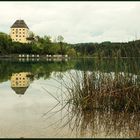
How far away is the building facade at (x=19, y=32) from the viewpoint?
12697 cm

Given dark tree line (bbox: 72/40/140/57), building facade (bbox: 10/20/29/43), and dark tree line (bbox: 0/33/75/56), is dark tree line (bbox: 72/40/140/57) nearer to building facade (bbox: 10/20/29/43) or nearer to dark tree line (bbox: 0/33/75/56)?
dark tree line (bbox: 0/33/75/56)

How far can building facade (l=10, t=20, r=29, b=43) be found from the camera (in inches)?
4999

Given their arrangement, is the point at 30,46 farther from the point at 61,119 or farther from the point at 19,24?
the point at 61,119

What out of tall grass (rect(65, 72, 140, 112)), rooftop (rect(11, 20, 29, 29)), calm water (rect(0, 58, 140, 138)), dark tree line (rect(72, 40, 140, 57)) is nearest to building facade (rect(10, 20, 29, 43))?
rooftop (rect(11, 20, 29, 29))

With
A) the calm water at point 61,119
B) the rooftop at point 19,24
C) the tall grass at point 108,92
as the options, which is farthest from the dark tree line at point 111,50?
the rooftop at point 19,24

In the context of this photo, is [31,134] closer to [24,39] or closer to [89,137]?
[89,137]

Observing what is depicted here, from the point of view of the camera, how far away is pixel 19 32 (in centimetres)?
12838

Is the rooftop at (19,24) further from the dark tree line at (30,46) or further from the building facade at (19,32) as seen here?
the dark tree line at (30,46)

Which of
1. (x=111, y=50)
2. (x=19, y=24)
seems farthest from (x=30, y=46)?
(x=111, y=50)

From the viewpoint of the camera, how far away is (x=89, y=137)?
23.4 ft

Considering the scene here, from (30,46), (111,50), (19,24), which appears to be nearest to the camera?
(111,50)

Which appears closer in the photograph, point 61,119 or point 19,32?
point 61,119

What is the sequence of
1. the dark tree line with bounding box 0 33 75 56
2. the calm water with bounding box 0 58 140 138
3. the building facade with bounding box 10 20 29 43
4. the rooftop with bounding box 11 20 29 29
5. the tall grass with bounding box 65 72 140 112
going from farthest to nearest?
the rooftop with bounding box 11 20 29 29 < the building facade with bounding box 10 20 29 43 < the dark tree line with bounding box 0 33 75 56 < the tall grass with bounding box 65 72 140 112 < the calm water with bounding box 0 58 140 138

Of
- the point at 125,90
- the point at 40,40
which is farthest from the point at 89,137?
the point at 40,40
